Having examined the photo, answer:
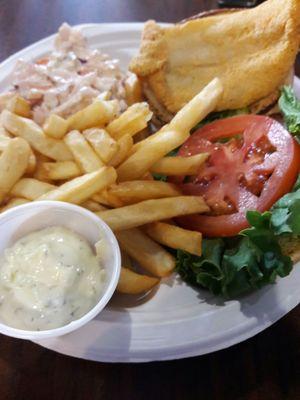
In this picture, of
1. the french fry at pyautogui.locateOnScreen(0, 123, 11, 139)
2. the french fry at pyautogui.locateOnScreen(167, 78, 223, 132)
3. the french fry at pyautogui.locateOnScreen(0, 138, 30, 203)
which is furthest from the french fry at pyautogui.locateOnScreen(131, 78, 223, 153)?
the french fry at pyautogui.locateOnScreen(0, 123, 11, 139)

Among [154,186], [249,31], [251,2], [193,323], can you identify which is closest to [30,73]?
[154,186]

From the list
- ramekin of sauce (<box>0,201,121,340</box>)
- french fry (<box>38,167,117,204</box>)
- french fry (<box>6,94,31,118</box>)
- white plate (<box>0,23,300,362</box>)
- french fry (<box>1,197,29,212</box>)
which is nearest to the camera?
ramekin of sauce (<box>0,201,121,340</box>)

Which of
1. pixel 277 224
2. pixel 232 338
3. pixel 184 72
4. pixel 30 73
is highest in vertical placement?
pixel 30 73

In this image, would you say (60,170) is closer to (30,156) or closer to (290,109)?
(30,156)

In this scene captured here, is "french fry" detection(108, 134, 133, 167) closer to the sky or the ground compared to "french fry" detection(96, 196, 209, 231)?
closer to the sky

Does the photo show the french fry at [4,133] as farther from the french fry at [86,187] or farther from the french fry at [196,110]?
the french fry at [196,110]

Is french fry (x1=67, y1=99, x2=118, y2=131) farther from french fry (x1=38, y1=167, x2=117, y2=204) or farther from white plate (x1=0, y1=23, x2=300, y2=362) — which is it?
white plate (x1=0, y1=23, x2=300, y2=362)

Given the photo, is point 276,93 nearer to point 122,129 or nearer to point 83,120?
point 122,129
